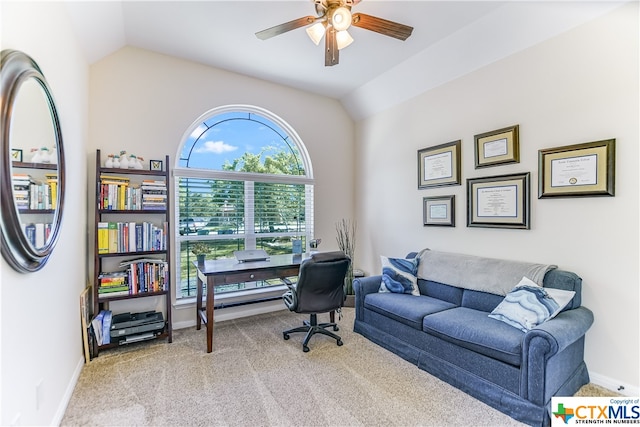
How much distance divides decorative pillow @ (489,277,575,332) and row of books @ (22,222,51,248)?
9.82 feet

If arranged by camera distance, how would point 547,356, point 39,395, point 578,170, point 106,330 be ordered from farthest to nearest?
point 106,330, point 578,170, point 547,356, point 39,395

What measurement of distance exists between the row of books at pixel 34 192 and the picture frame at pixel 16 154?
0.07 m

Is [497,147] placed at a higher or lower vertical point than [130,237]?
higher

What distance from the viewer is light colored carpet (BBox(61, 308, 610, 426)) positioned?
75.4 inches

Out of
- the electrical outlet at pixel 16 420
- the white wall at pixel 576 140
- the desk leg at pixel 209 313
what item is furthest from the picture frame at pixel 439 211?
the electrical outlet at pixel 16 420

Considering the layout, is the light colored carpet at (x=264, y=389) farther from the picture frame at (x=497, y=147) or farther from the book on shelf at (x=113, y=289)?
the picture frame at (x=497, y=147)

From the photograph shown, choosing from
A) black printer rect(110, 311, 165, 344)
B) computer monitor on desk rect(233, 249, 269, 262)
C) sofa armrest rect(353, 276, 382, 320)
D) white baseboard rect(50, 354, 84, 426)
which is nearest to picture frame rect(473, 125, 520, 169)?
sofa armrest rect(353, 276, 382, 320)

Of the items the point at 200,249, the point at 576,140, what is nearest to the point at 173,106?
the point at 200,249

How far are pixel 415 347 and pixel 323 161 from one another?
277 centimetres

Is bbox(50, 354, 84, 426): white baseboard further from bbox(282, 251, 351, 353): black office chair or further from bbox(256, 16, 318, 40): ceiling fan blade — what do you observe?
bbox(256, 16, 318, 40): ceiling fan blade

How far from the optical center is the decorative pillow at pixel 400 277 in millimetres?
3162

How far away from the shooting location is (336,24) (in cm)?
202

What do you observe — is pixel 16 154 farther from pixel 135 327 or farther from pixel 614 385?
pixel 614 385

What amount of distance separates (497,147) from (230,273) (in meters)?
2.81
